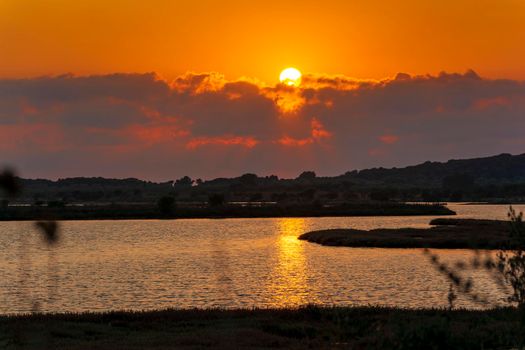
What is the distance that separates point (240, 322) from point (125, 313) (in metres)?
5.91

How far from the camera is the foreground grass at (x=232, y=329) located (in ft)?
95.5

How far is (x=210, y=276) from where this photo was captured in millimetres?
62500

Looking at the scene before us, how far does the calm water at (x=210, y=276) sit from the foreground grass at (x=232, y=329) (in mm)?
3397

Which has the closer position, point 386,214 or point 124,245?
point 124,245

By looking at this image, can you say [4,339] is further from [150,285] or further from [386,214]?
[386,214]

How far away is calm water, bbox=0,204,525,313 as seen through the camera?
4866cm

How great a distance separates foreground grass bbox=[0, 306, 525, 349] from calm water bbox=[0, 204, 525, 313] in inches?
134

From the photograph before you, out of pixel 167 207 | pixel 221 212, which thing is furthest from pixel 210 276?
pixel 221 212

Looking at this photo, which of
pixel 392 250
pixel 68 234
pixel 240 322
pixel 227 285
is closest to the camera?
pixel 240 322

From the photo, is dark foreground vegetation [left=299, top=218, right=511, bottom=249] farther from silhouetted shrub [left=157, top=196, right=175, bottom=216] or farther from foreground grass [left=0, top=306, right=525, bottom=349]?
silhouetted shrub [left=157, top=196, right=175, bottom=216]

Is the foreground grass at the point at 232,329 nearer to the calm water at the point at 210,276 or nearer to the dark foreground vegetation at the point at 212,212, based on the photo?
the calm water at the point at 210,276

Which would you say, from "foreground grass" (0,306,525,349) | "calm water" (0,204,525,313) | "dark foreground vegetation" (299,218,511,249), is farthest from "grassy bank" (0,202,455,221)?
"foreground grass" (0,306,525,349)

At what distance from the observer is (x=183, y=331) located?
33438mm

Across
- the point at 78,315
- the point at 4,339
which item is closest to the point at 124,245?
the point at 78,315
